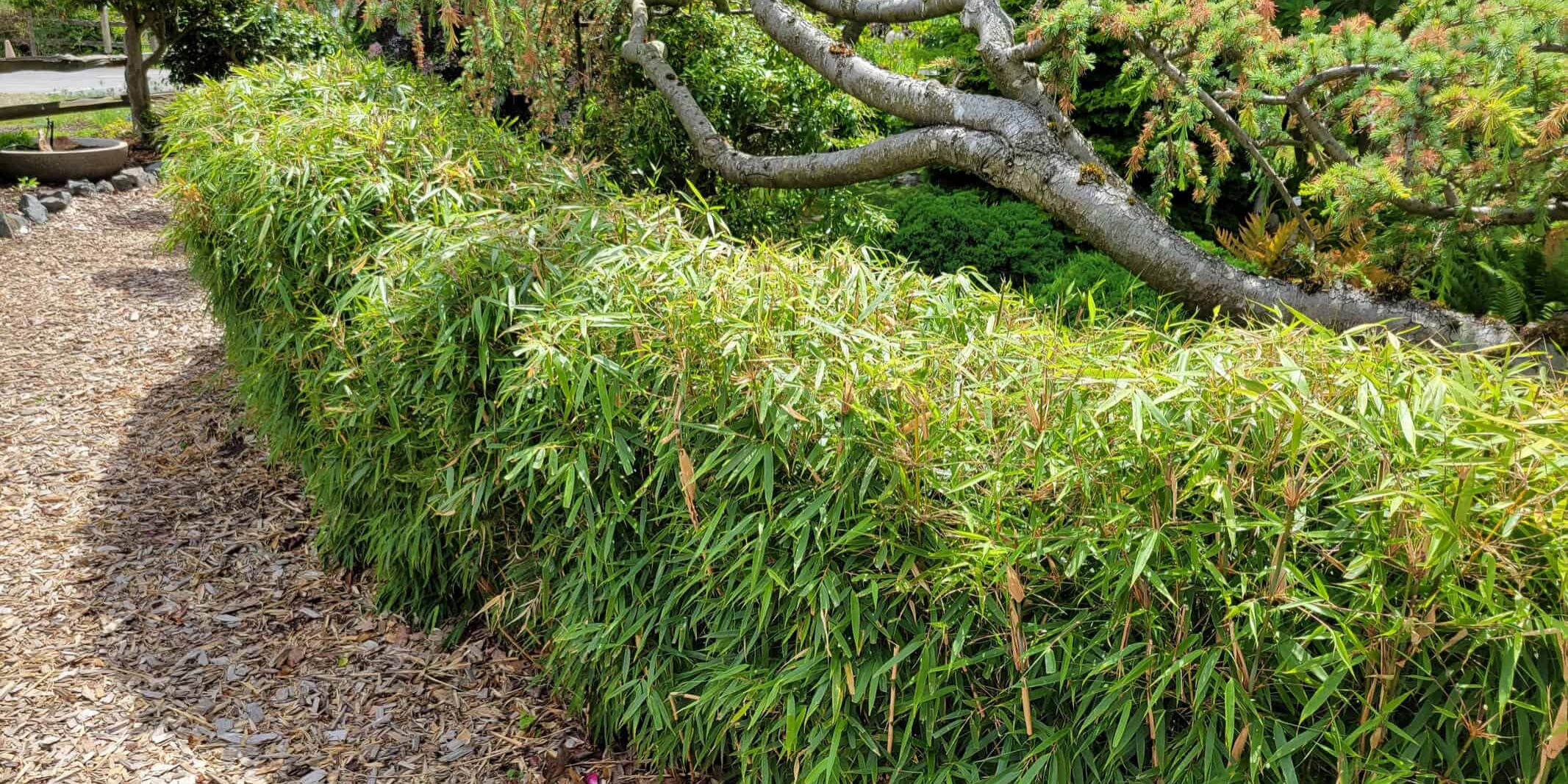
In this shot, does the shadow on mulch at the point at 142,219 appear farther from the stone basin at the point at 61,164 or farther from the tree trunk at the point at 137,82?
the tree trunk at the point at 137,82

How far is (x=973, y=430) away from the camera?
1.45 meters

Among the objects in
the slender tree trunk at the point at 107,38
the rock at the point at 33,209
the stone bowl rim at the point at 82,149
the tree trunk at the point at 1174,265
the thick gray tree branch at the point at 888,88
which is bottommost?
the rock at the point at 33,209

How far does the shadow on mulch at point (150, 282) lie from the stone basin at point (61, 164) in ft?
6.70

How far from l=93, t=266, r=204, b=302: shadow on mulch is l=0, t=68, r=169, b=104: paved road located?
651 centimetres

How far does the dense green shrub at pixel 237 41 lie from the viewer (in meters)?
7.29

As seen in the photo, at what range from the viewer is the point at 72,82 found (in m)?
12.6

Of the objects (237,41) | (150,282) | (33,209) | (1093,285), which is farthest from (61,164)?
(1093,285)

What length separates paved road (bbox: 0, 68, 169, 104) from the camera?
11039 mm

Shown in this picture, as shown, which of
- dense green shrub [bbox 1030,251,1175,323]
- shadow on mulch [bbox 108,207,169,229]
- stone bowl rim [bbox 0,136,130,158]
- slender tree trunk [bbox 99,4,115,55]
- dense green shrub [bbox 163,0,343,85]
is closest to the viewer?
dense green shrub [bbox 1030,251,1175,323]

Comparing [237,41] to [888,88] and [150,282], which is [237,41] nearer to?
[150,282]

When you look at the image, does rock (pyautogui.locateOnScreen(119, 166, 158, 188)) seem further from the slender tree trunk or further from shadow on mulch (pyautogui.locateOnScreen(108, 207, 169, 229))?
the slender tree trunk

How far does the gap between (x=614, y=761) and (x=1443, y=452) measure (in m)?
1.55

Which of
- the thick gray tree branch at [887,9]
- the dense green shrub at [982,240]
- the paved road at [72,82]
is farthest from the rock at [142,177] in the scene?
the thick gray tree branch at [887,9]

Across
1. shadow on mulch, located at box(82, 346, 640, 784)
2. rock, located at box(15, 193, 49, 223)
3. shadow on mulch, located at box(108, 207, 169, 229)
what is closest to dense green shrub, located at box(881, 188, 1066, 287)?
shadow on mulch, located at box(82, 346, 640, 784)
